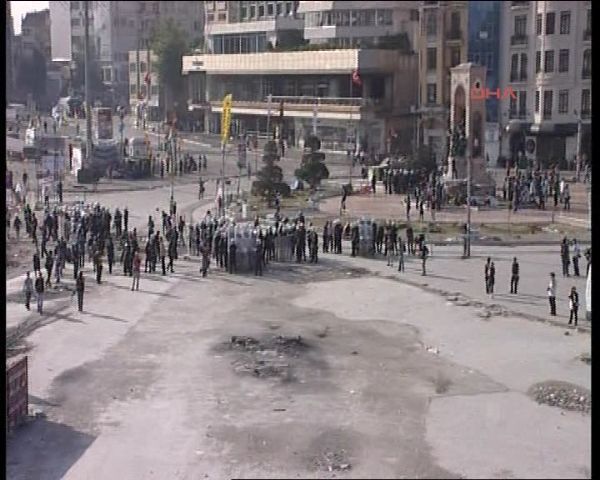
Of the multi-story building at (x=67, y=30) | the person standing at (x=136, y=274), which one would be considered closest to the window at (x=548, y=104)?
the multi-story building at (x=67, y=30)

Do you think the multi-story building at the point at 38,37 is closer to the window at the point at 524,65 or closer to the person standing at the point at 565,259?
the window at the point at 524,65

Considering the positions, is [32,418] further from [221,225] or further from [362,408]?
[221,225]

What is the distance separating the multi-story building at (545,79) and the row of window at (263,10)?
16156 mm

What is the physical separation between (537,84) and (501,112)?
1.87 m

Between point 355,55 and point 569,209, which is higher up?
point 355,55

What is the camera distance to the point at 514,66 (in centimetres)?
3797

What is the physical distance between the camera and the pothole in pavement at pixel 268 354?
38.9ft

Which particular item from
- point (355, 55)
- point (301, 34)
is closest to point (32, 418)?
point (355, 55)

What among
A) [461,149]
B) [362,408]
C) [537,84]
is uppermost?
[537,84]

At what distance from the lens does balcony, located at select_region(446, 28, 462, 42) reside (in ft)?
133

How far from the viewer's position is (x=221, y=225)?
19922mm

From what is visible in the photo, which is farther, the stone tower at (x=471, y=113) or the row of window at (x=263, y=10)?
the row of window at (x=263, y=10)

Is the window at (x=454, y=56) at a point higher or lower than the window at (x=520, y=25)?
lower

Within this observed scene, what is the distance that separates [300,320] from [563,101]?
24861 millimetres
